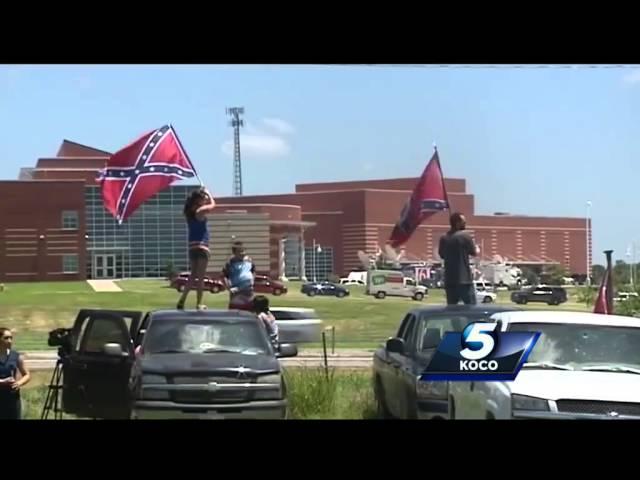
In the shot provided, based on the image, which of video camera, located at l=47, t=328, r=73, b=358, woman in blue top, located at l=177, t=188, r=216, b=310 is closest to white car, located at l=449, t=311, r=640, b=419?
woman in blue top, located at l=177, t=188, r=216, b=310

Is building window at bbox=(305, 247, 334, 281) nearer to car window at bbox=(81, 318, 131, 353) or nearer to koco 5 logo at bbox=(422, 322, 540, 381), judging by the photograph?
koco 5 logo at bbox=(422, 322, 540, 381)

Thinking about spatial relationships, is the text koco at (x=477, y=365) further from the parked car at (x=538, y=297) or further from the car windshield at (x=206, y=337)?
the car windshield at (x=206, y=337)

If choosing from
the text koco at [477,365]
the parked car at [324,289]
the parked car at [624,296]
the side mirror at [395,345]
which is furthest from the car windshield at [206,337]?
the parked car at [624,296]

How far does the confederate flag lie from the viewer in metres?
7.21

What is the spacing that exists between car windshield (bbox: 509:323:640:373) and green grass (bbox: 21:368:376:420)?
137 cm

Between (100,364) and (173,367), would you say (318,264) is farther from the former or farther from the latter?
(100,364)

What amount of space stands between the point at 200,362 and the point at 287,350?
0.75 meters

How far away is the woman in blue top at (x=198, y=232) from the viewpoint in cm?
733

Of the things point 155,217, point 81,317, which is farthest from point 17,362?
point 155,217

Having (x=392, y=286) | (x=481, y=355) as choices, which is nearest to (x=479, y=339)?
(x=481, y=355)
